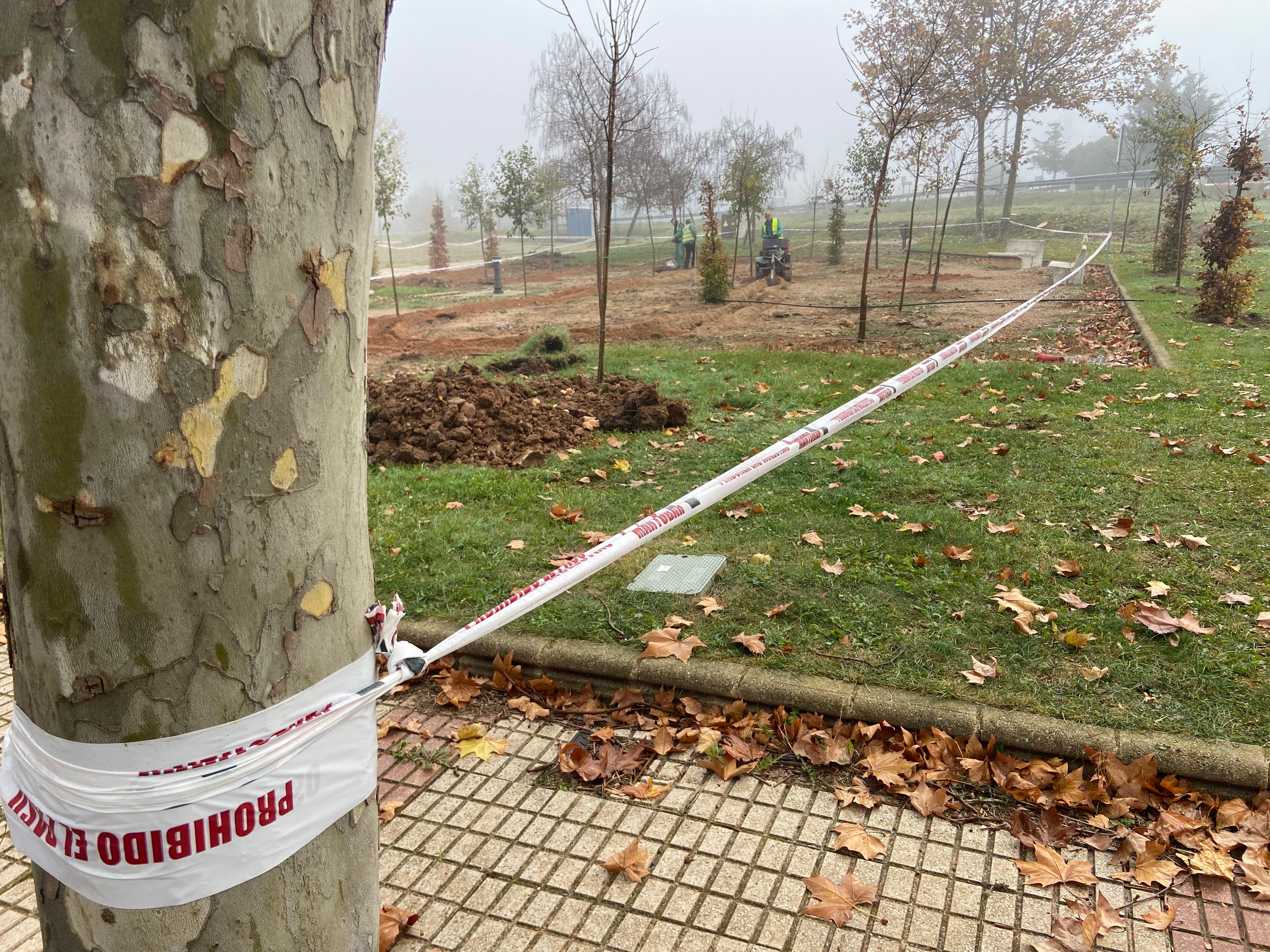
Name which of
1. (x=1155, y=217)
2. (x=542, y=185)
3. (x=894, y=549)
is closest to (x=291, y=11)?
(x=894, y=549)

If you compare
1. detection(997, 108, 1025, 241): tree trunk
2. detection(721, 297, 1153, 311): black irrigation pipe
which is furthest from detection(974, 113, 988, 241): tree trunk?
detection(721, 297, 1153, 311): black irrigation pipe

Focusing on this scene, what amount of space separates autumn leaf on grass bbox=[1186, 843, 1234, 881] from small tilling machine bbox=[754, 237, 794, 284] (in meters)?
19.9

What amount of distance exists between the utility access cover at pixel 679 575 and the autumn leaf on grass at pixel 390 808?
156 centimetres

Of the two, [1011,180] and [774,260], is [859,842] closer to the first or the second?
[774,260]

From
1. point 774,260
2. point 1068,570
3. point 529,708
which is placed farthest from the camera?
point 774,260

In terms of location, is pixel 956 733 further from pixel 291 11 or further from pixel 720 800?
pixel 291 11

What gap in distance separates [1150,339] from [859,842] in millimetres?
9879

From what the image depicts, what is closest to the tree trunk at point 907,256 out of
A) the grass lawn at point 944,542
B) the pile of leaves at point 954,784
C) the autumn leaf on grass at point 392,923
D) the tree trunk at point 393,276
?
the grass lawn at point 944,542

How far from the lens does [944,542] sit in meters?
4.49

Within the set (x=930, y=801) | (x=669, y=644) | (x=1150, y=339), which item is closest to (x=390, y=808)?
(x=669, y=644)

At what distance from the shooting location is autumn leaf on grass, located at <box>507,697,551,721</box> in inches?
133

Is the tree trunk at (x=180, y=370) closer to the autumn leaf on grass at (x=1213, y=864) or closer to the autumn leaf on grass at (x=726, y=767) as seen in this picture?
the autumn leaf on grass at (x=726, y=767)

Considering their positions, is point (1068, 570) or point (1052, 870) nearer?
point (1052, 870)

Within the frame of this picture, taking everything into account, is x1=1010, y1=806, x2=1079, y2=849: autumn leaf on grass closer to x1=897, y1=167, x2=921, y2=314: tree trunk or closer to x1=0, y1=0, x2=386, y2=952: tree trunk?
x1=0, y1=0, x2=386, y2=952: tree trunk
